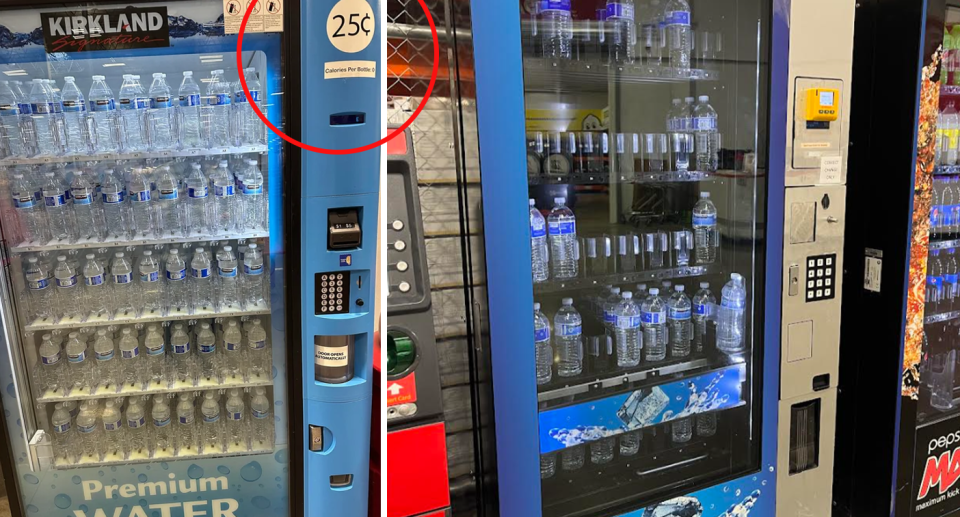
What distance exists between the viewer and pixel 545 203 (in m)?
2.27

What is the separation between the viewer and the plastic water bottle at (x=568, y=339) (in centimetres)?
222

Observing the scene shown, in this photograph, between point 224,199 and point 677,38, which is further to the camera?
point 677,38

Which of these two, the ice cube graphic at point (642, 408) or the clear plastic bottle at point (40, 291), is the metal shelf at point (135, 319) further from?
the ice cube graphic at point (642, 408)

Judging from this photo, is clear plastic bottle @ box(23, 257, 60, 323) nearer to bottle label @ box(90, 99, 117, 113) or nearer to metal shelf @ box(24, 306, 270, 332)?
metal shelf @ box(24, 306, 270, 332)

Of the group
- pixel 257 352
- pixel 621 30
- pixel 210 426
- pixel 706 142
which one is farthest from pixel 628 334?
pixel 210 426

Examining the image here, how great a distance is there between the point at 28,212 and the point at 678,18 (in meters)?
2.16

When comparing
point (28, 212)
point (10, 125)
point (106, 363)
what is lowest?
point (106, 363)

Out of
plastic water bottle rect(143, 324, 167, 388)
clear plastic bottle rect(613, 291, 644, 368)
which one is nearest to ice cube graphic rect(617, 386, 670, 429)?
clear plastic bottle rect(613, 291, 644, 368)

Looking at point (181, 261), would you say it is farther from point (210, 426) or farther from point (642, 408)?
point (642, 408)

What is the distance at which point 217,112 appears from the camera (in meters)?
2.10

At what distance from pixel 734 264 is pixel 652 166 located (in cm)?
44

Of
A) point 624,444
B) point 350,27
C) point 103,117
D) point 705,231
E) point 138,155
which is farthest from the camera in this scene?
point 624,444

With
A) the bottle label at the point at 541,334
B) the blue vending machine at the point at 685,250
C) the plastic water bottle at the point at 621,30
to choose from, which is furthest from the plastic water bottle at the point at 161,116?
the plastic water bottle at the point at 621,30

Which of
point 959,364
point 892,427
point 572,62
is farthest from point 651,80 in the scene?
point 959,364
